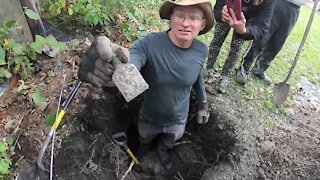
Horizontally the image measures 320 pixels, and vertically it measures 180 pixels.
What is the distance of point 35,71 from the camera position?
310 centimetres

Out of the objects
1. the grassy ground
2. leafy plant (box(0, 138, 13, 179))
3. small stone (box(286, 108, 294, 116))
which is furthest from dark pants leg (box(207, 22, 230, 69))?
leafy plant (box(0, 138, 13, 179))

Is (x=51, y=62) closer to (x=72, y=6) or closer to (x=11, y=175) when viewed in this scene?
(x=72, y=6)

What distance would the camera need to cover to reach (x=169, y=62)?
2.48 metres

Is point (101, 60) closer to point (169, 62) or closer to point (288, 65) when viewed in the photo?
point (169, 62)

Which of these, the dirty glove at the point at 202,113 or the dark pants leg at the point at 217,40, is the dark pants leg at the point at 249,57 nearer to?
the dark pants leg at the point at 217,40

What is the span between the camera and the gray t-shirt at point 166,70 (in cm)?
246

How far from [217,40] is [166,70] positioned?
114 cm

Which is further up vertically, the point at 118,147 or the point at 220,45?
the point at 220,45

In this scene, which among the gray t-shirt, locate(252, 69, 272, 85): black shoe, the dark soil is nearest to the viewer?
the gray t-shirt

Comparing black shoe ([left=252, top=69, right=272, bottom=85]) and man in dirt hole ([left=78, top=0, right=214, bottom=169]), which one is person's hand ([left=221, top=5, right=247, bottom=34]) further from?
black shoe ([left=252, top=69, right=272, bottom=85])

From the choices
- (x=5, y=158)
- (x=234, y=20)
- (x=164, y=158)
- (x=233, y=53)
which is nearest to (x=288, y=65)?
(x=233, y=53)

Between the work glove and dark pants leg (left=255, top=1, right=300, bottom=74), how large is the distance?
211cm

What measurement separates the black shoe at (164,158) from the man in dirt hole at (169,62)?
388mm

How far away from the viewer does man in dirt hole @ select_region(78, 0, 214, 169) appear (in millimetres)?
2066
